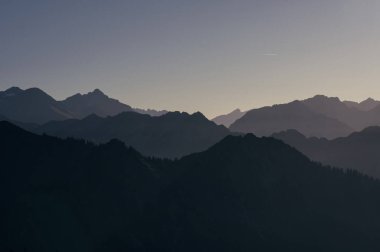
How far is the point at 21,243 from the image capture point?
198875mm

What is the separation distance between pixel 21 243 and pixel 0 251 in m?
9.15

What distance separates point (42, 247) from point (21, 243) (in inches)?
353

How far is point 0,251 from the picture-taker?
632 feet

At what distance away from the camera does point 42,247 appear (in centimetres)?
19988

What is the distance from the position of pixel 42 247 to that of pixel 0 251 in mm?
16789
